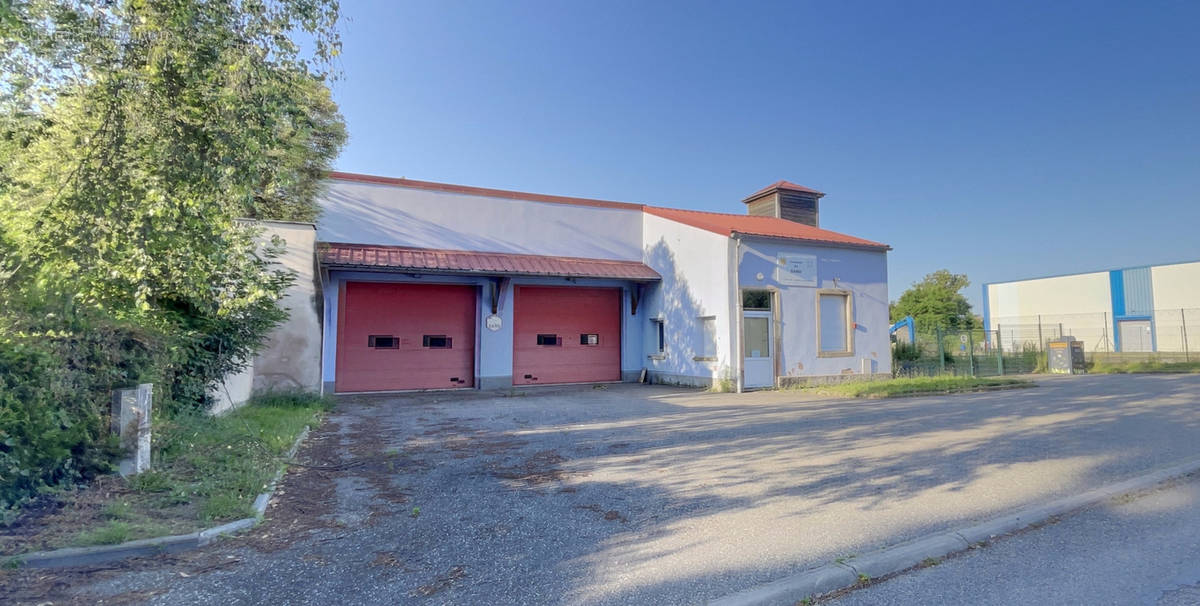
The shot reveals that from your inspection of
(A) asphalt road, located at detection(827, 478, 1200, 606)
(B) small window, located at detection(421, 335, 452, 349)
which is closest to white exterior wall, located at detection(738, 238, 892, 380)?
(B) small window, located at detection(421, 335, 452, 349)

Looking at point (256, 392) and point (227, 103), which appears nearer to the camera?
point (227, 103)

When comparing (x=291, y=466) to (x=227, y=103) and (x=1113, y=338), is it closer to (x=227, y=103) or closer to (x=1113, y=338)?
(x=227, y=103)

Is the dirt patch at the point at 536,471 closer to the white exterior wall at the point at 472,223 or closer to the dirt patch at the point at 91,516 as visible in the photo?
the dirt patch at the point at 91,516

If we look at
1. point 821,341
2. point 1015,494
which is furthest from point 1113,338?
point 1015,494

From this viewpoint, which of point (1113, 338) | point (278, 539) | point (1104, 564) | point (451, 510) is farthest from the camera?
point (1113, 338)

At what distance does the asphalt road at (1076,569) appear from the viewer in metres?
3.44

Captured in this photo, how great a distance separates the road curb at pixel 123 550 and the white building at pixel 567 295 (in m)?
9.92

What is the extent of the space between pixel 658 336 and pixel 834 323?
513 cm

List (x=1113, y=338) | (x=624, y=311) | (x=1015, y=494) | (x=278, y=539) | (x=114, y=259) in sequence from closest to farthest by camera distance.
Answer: (x=278, y=539)
(x=1015, y=494)
(x=114, y=259)
(x=624, y=311)
(x=1113, y=338)

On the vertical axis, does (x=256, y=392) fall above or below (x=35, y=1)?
below

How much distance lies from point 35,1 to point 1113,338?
145ft

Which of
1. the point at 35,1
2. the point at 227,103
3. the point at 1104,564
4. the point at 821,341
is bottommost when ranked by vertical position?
the point at 1104,564

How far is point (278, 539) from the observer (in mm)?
4328

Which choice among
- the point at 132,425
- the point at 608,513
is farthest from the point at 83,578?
the point at 608,513
